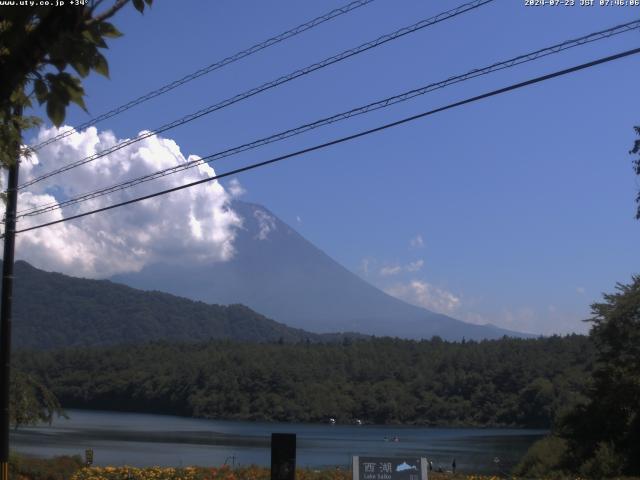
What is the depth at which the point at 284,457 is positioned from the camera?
1152 cm

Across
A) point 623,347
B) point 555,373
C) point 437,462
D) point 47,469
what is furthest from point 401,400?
point 47,469

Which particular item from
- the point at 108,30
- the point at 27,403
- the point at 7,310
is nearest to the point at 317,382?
the point at 27,403

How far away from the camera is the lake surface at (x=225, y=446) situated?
50.3 meters

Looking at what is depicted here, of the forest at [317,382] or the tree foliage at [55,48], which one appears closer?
the tree foliage at [55,48]

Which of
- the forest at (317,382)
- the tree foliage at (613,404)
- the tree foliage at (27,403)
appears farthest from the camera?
the forest at (317,382)

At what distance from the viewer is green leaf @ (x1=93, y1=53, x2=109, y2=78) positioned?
4.04 m

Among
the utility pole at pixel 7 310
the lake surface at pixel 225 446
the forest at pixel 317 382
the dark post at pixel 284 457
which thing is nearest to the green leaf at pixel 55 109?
the dark post at pixel 284 457

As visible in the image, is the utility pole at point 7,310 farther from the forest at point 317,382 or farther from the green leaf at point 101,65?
the forest at point 317,382

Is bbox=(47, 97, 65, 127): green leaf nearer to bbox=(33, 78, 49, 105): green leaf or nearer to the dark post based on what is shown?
bbox=(33, 78, 49, 105): green leaf

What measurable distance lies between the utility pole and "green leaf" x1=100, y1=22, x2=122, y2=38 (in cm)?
1221

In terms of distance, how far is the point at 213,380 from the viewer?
131625 mm

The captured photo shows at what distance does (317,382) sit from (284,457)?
126 m

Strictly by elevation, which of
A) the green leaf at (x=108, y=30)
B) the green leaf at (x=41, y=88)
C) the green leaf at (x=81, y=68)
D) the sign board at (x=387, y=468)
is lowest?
the sign board at (x=387, y=468)

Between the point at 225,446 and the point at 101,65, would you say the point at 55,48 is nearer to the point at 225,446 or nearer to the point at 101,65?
the point at 101,65
